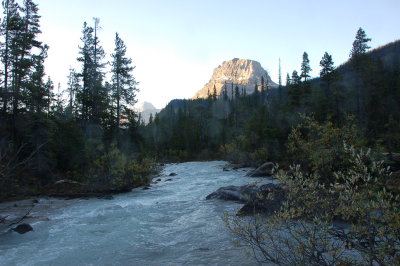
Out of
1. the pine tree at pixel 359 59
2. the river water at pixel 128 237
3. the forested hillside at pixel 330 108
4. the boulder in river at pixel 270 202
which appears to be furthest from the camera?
the pine tree at pixel 359 59

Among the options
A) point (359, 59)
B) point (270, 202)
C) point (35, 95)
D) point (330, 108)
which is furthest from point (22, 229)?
point (359, 59)

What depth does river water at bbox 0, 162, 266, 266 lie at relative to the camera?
7070mm

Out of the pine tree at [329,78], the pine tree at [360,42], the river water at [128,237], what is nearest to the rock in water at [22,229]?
the river water at [128,237]

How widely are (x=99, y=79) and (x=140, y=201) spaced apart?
17421 mm

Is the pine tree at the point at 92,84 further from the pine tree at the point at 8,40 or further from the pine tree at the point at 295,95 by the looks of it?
the pine tree at the point at 295,95

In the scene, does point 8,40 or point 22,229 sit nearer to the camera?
point 22,229

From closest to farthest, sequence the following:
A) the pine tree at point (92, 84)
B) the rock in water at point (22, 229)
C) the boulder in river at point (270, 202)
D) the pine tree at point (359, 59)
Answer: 1. the boulder in river at point (270, 202)
2. the rock in water at point (22, 229)
3. the pine tree at point (92, 84)
4. the pine tree at point (359, 59)

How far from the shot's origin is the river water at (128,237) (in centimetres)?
707

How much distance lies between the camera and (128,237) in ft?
29.6

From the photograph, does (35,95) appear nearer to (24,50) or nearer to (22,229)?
(24,50)

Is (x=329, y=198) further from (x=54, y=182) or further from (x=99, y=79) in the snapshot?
(x=99, y=79)

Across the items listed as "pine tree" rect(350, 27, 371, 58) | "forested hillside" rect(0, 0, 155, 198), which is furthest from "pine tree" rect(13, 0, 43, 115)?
"pine tree" rect(350, 27, 371, 58)

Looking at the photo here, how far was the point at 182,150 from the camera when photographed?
68.9 m

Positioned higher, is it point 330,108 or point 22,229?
point 330,108
